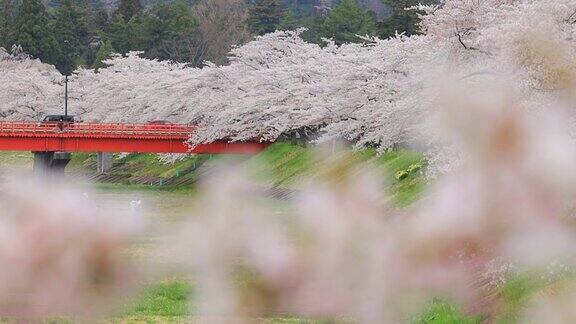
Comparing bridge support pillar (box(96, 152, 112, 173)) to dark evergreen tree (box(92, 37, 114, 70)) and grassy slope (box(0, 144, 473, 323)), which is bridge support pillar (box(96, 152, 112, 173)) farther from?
dark evergreen tree (box(92, 37, 114, 70))

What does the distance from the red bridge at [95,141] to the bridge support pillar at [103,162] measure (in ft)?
42.2

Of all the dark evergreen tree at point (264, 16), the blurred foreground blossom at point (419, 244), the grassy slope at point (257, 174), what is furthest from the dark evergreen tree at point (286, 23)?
the blurred foreground blossom at point (419, 244)

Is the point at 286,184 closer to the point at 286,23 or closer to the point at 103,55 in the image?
the point at 103,55

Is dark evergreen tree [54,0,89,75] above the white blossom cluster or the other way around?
the other way around

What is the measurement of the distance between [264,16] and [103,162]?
57369 mm

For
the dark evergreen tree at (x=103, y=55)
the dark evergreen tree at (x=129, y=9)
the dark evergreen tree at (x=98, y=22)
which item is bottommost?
the dark evergreen tree at (x=103, y=55)

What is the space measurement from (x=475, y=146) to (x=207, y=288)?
4873 millimetres

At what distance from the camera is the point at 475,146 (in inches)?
739

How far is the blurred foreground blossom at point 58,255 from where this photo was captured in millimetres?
14438

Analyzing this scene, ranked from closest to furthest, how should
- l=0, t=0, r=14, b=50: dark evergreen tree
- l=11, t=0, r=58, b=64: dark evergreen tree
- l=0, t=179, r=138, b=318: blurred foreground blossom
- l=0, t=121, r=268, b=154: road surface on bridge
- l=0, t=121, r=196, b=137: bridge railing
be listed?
→ l=0, t=179, r=138, b=318: blurred foreground blossom < l=0, t=121, r=268, b=154: road surface on bridge < l=0, t=121, r=196, b=137: bridge railing < l=11, t=0, r=58, b=64: dark evergreen tree < l=0, t=0, r=14, b=50: dark evergreen tree

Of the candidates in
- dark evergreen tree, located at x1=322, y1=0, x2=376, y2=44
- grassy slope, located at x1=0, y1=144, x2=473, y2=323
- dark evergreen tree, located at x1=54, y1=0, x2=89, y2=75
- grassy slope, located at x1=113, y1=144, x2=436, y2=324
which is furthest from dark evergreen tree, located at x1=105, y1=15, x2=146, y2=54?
grassy slope, located at x1=113, y1=144, x2=436, y2=324

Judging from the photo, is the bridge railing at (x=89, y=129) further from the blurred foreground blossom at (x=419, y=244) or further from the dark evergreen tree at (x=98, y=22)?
the dark evergreen tree at (x=98, y=22)

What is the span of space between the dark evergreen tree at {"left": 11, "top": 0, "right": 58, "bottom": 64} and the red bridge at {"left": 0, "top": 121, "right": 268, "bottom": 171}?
56104mm

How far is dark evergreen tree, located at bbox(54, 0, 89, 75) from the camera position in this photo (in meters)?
113
